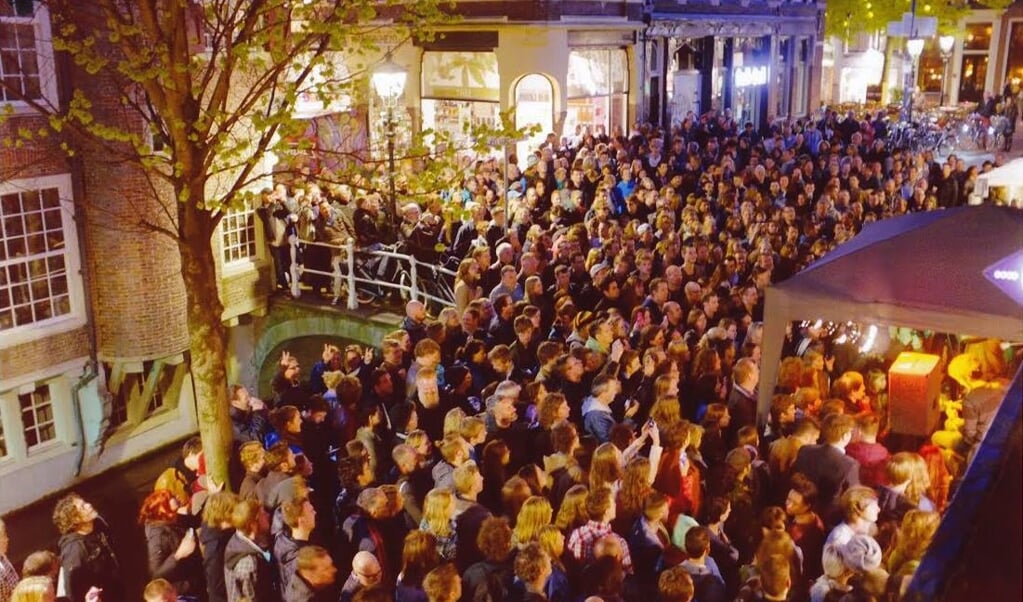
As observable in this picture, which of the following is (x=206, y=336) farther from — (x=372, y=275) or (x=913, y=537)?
(x=372, y=275)

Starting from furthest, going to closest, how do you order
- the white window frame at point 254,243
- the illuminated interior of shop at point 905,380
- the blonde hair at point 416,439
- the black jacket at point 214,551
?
the white window frame at point 254,243 < the illuminated interior of shop at point 905,380 < the blonde hair at point 416,439 < the black jacket at point 214,551

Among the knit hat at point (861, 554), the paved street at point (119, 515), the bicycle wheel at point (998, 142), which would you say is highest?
the knit hat at point (861, 554)

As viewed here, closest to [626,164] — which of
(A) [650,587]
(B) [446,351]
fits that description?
(B) [446,351]

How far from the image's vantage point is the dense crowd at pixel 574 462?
5.59m

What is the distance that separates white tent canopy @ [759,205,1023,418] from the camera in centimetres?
741

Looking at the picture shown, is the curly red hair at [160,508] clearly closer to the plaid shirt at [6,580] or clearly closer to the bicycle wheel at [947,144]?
the plaid shirt at [6,580]

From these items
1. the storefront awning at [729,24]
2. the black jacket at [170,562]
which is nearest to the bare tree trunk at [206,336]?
the black jacket at [170,562]

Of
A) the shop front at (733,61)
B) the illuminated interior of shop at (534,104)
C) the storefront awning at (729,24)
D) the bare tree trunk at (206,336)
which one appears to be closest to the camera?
the bare tree trunk at (206,336)

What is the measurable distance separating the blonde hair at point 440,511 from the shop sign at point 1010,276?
4601mm

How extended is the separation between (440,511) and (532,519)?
60 centimetres

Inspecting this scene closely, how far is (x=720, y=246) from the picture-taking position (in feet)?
39.5

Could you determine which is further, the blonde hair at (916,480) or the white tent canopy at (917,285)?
the white tent canopy at (917,285)

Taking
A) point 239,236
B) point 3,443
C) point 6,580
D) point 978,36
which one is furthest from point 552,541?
point 978,36

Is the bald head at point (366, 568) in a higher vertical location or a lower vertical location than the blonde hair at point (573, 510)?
lower
